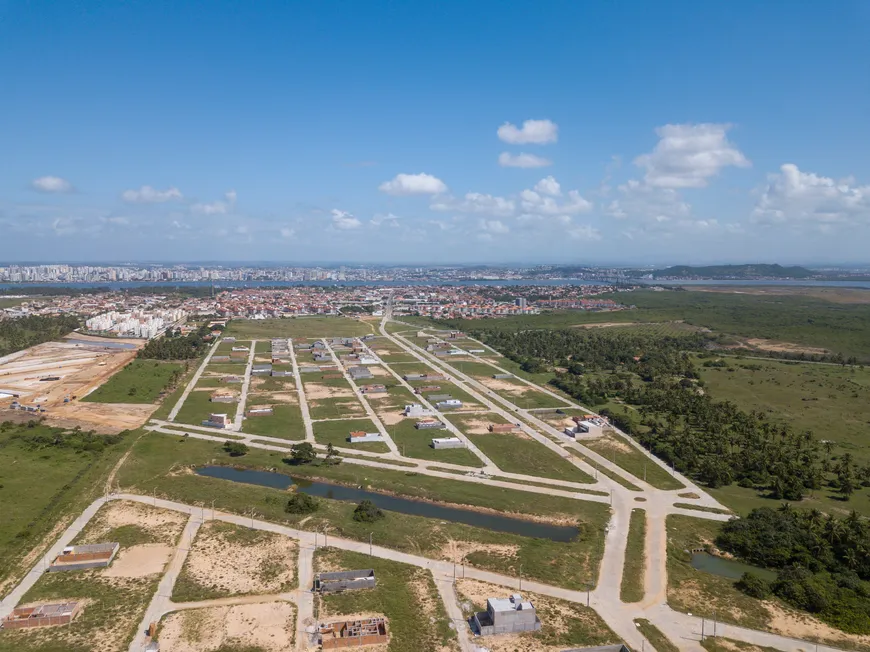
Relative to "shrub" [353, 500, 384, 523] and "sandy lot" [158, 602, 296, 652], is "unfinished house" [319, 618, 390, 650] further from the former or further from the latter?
"shrub" [353, 500, 384, 523]

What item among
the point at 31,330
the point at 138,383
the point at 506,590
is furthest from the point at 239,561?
the point at 31,330

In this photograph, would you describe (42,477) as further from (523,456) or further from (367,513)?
(523,456)

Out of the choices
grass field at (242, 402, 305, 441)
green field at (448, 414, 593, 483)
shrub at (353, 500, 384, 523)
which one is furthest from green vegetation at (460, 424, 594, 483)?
grass field at (242, 402, 305, 441)

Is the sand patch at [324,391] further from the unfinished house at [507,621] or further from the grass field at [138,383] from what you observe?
the unfinished house at [507,621]

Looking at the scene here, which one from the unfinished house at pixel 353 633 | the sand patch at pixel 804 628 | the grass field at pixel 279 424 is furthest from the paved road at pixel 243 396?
the sand patch at pixel 804 628

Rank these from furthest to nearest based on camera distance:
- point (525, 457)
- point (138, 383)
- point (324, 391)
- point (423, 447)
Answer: point (138, 383) → point (324, 391) → point (423, 447) → point (525, 457)

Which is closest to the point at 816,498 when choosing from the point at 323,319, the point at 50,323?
the point at 323,319

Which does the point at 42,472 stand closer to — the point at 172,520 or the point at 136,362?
the point at 172,520
